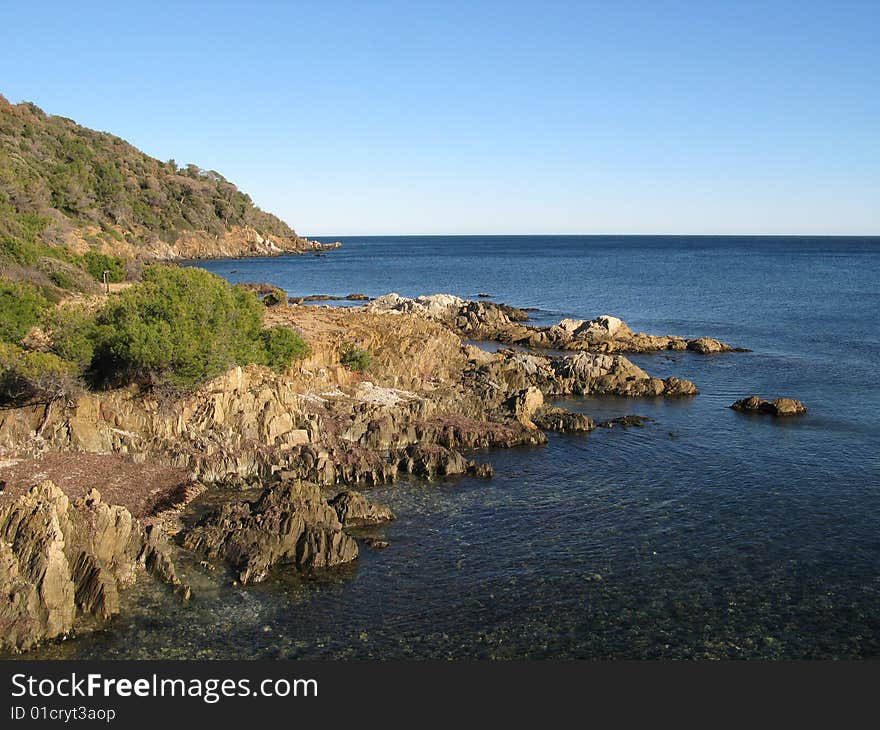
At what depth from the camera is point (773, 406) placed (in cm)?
5075

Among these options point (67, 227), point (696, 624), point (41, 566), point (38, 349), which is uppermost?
point (67, 227)

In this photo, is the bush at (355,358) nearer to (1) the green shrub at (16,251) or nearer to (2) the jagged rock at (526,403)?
(2) the jagged rock at (526,403)

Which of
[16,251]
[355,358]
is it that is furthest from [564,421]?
[16,251]

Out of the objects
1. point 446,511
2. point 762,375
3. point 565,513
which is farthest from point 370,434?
point 762,375

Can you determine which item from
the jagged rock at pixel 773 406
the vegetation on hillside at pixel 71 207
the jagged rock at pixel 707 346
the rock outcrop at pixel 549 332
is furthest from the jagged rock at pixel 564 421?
the vegetation on hillside at pixel 71 207

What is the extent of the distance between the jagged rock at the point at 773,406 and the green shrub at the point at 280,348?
105 ft

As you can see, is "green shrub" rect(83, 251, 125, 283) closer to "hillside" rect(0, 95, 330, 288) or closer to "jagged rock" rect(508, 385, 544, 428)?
"hillside" rect(0, 95, 330, 288)

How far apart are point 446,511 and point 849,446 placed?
87.8 ft

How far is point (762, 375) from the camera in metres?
64.0

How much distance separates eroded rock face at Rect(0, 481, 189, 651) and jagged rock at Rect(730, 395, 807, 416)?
135ft

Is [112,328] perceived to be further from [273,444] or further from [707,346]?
[707,346]

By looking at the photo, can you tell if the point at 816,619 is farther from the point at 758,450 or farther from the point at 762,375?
the point at 762,375

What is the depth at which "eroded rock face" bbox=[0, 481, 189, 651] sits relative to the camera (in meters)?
22.2

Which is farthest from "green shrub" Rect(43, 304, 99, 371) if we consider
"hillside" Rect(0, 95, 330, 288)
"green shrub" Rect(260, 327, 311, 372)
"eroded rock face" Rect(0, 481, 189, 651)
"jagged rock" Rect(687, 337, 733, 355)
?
"jagged rock" Rect(687, 337, 733, 355)
